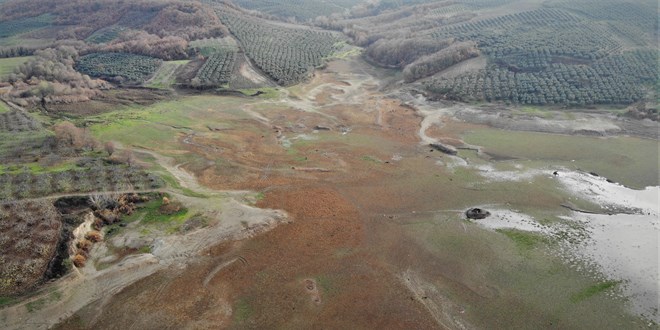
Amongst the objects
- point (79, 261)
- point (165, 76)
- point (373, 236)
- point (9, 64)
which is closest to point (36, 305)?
point (79, 261)

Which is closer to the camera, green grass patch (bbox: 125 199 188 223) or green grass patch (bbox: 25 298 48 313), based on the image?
green grass patch (bbox: 25 298 48 313)

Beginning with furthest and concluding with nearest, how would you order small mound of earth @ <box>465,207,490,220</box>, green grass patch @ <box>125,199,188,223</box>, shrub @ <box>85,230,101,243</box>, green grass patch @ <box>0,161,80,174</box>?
green grass patch @ <box>0,161,80,174</box> → small mound of earth @ <box>465,207,490,220</box> → green grass patch @ <box>125,199,188,223</box> → shrub @ <box>85,230,101,243</box>

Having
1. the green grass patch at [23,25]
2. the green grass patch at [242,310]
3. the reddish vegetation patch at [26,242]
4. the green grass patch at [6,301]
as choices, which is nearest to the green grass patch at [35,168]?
the reddish vegetation patch at [26,242]

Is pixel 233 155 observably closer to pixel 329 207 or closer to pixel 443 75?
pixel 329 207

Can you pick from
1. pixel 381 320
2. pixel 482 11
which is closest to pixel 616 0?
pixel 482 11

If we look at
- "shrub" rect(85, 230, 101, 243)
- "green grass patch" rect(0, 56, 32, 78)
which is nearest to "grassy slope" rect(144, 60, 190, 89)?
Answer: "green grass patch" rect(0, 56, 32, 78)

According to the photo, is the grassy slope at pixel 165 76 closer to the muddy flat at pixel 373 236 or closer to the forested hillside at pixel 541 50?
the muddy flat at pixel 373 236

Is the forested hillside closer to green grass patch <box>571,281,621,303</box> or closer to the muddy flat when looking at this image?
the muddy flat
